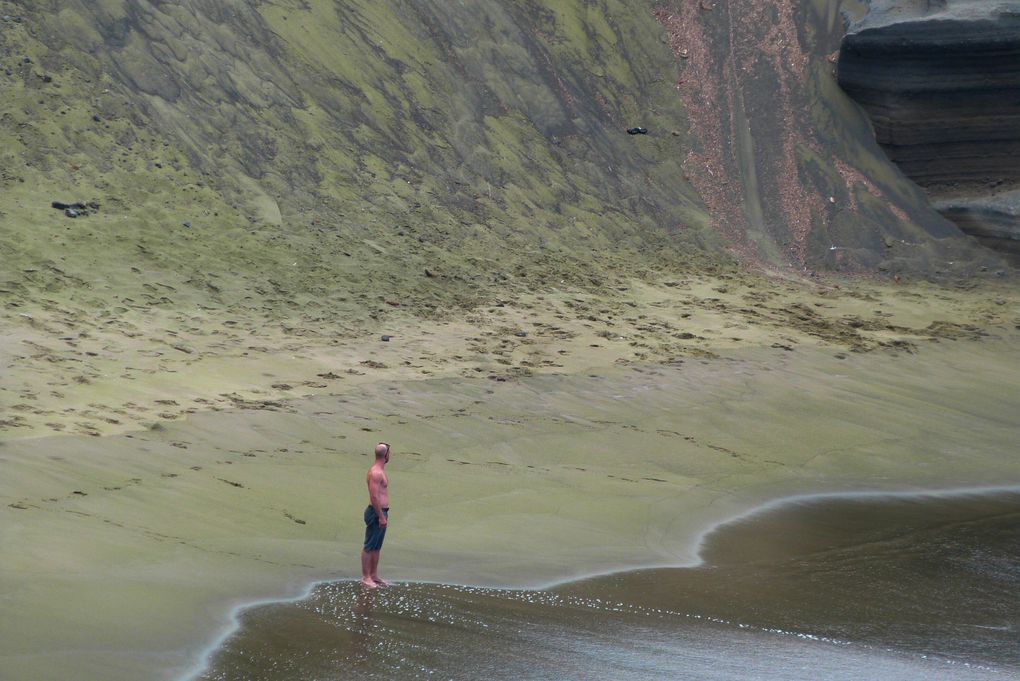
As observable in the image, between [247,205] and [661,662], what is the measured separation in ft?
32.1

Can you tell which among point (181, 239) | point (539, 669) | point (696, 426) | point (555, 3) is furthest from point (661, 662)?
point (555, 3)

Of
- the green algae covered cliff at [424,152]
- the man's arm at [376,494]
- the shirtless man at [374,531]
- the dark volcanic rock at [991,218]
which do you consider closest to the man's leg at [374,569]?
the shirtless man at [374,531]

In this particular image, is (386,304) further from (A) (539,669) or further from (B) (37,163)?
(A) (539,669)

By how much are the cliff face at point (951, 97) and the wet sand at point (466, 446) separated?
446 cm

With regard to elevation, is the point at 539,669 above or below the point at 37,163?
below

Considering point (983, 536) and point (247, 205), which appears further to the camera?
point (247, 205)

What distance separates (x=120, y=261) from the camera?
13836mm

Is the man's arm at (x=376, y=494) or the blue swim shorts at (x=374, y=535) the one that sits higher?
the man's arm at (x=376, y=494)

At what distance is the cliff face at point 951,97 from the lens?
2116 centimetres

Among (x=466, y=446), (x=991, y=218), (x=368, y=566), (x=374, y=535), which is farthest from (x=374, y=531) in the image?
(x=991, y=218)

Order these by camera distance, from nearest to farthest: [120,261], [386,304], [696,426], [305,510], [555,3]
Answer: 1. [305,510]
2. [696,426]
3. [120,261]
4. [386,304]
5. [555,3]

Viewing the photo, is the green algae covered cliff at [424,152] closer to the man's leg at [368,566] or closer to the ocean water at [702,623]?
the man's leg at [368,566]

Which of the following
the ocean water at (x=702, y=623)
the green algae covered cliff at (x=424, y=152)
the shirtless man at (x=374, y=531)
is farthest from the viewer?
the green algae covered cliff at (x=424, y=152)

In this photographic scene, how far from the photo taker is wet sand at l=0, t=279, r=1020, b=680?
7758 millimetres
